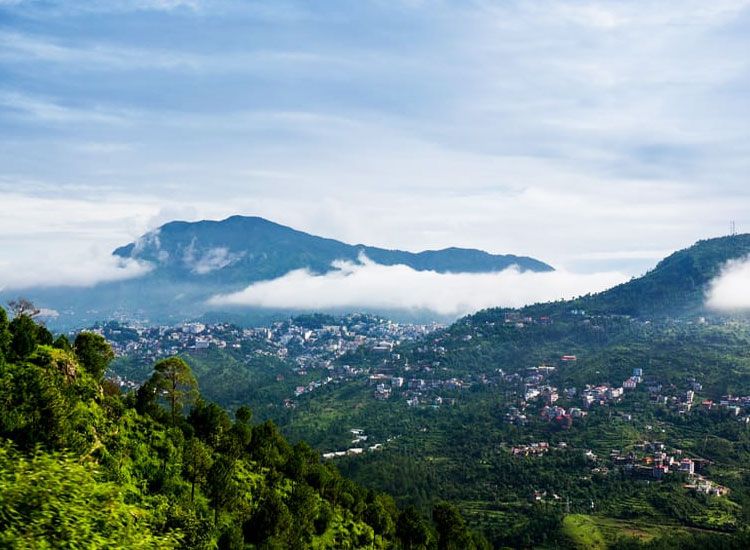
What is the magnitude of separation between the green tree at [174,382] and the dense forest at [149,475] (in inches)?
2.8

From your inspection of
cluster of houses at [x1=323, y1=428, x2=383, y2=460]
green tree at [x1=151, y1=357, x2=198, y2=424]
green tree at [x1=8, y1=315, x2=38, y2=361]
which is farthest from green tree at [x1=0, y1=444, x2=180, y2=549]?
cluster of houses at [x1=323, y1=428, x2=383, y2=460]

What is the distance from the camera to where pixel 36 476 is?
11.2m

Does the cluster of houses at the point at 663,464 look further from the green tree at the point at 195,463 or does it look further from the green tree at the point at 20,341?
the green tree at the point at 20,341

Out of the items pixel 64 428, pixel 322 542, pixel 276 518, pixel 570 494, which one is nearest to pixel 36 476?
pixel 64 428

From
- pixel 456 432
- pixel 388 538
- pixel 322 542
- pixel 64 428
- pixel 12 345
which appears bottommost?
pixel 456 432

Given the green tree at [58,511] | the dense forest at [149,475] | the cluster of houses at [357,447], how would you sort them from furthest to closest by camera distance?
the cluster of houses at [357,447] → the dense forest at [149,475] → the green tree at [58,511]

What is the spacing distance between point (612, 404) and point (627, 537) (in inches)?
2804

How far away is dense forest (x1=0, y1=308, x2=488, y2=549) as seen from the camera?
11.0 meters

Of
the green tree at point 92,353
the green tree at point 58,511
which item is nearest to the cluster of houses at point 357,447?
the green tree at point 92,353

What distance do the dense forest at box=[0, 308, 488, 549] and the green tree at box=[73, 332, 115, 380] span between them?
0.07 metres

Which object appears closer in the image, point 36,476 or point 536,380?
point 36,476

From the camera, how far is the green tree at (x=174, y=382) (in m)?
31.2

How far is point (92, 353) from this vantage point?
2828cm

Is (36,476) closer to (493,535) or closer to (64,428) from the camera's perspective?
(64,428)
